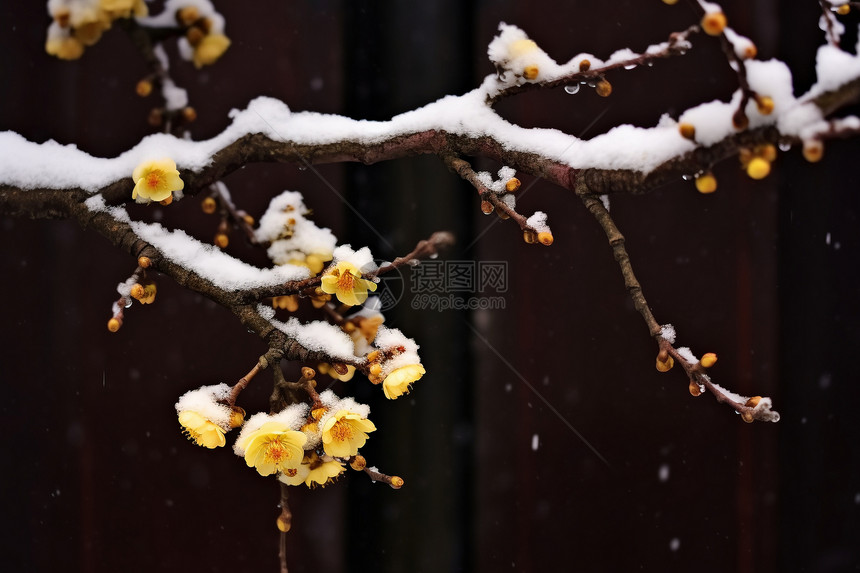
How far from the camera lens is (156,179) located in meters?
0.38

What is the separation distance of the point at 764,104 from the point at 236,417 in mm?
288

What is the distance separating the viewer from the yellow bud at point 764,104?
0.25 m

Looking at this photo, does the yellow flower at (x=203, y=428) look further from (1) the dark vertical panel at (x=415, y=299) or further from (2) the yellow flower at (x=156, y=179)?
(1) the dark vertical panel at (x=415, y=299)

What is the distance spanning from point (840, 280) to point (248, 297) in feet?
1.84

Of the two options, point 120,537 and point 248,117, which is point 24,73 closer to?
point 248,117

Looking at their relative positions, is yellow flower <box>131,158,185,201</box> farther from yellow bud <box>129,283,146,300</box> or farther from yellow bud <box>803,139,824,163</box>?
yellow bud <box>803,139,824,163</box>

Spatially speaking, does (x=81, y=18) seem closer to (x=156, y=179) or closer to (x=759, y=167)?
(x=156, y=179)

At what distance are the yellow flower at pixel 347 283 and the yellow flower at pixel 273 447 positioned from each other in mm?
75

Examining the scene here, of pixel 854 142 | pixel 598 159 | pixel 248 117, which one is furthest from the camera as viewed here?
pixel 854 142

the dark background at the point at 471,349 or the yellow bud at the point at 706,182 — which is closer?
the yellow bud at the point at 706,182

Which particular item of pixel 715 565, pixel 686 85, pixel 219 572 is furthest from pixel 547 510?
pixel 686 85

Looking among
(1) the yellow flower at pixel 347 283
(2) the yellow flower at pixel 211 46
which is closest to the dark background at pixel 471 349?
(2) the yellow flower at pixel 211 46

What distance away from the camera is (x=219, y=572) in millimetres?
649

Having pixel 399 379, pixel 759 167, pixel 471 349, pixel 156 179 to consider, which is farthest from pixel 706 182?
pixel 471 349
